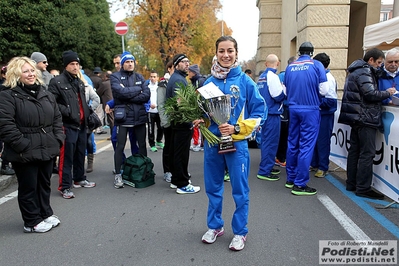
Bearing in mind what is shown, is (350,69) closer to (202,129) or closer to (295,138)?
(295,138)

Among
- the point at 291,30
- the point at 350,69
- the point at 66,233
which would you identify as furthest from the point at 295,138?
the point at 291,30

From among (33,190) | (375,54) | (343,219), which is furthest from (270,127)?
(33,190)

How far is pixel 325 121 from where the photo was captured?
20.3 ft

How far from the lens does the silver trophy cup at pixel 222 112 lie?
11.0 feet

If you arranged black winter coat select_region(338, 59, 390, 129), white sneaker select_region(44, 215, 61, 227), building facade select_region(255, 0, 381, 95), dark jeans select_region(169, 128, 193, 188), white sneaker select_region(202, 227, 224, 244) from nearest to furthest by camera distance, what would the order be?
white sneaker select_region(202, 227, 224, 244) < white sneaker select_region(44, 215, 61, 227) < black winter coat select_region(338, 59, 390, 129) < dark jeans select_region(169, 128, 193, 188) < building facade select_region(255, 0, 381, 95)

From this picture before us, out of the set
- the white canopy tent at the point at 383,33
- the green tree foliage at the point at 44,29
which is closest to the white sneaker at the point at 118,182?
the white canopy tent at the point at 383,33

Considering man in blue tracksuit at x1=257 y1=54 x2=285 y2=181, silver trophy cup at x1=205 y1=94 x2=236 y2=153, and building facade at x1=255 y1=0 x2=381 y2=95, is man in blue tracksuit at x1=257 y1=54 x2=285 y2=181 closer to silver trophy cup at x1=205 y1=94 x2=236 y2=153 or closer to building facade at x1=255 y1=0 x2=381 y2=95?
silver trophy cup at x1=205 y1=94 x2=236 y2=153

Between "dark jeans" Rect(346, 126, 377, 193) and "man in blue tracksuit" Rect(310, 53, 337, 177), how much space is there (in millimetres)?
858

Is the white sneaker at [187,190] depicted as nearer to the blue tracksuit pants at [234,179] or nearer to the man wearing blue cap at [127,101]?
the man wearing blue cap at [127,101]


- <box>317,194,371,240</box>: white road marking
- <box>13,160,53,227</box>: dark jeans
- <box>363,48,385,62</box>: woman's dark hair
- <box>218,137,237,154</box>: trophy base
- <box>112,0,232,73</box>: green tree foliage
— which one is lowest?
<box>317,194,371,240</box>: white road marking

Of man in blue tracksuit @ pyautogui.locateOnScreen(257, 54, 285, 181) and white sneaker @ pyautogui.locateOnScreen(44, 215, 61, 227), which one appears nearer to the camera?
Result: white sneaker @ pyautogui.locateOnScreen(44, 215, 61, 227)

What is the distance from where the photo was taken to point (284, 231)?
397cm

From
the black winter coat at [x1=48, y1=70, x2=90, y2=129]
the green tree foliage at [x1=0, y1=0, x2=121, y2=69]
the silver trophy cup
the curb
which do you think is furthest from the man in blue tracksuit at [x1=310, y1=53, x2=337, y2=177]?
the green tree foliage at [x1=0, y1=0, x2=121, y2=69]

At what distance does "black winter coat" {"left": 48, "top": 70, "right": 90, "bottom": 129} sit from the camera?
520 cm
